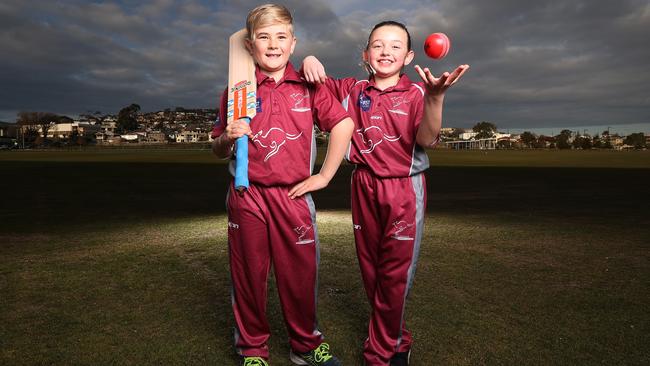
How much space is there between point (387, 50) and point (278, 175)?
105 cm

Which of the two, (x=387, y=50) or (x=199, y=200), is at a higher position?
(x=387, y=50)

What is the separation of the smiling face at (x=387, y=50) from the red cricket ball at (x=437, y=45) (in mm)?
310

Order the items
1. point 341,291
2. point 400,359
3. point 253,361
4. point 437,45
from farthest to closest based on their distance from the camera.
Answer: point 341,291
point 400,359
point 253,361
point 437,45

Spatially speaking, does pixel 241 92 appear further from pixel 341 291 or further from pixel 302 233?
pixel 341 291

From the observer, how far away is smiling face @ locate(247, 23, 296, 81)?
280 centimetres

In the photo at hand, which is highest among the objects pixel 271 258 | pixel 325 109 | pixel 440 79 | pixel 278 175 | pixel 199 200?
pixel 440 79

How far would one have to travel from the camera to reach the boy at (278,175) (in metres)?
2.87

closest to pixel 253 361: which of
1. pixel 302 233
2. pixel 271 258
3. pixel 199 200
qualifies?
pixel 271 258

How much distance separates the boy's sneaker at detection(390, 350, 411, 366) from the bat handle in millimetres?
1527

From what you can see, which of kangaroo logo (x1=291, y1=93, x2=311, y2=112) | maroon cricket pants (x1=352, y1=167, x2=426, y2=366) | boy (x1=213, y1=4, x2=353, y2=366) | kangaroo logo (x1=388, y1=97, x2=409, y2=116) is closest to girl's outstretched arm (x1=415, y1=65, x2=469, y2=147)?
kangaroo logo (x1=388, y1=97, x2=409, y2=116)

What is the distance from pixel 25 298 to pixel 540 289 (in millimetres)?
5116

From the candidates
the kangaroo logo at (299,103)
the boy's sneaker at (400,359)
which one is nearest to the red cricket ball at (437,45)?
the kangaroo logo at (299,103)

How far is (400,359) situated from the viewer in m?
3.13

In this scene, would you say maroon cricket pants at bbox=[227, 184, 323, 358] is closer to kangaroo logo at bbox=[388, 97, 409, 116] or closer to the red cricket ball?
kangaroo logo at bbox=[388, 97, 409, 116]
